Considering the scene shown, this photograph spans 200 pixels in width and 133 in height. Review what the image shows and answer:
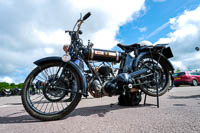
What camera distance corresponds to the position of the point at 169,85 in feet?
10.4

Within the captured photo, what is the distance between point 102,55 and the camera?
9.02ft

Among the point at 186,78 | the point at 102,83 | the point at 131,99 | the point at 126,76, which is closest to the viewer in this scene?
the point at 126,76

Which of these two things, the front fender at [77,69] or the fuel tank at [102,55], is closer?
the front fender at [77,69]

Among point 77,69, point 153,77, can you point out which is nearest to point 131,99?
point 153,77

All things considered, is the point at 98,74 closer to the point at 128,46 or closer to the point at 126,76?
the point at 126,76

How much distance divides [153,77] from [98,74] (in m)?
1.29

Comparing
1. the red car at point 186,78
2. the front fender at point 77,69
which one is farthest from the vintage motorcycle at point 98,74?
the red car at point 186,78

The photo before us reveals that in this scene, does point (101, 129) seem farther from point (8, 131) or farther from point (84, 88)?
point (8, 131)

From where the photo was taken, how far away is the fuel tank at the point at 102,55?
8.59 feet

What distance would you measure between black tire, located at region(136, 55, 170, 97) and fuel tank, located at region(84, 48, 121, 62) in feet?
1.75

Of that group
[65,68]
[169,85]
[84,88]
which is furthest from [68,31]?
[169,85]

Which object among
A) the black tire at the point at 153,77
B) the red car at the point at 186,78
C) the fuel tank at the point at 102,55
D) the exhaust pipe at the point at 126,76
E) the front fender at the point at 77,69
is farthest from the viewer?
the red car at the point at 186,78

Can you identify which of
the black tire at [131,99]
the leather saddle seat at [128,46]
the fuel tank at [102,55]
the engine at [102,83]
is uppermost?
the leather saddle seat at [128,46]

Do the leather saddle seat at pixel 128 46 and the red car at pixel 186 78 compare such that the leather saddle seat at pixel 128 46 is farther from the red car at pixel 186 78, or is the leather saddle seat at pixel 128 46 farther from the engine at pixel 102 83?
the red car at pixel 186 78
